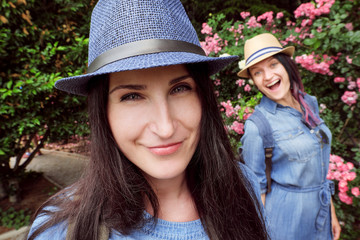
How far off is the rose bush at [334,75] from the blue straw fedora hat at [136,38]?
5.47 ft

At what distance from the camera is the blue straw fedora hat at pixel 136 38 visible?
75 cm

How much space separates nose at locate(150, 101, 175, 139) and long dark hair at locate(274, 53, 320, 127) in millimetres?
1519

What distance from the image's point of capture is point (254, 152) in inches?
68.4

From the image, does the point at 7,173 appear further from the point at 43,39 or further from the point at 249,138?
the point at 249,138

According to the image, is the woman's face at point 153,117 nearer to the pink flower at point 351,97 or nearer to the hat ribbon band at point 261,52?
the hat ribbon band at point 261,52

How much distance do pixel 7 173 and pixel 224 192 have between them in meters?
4.25

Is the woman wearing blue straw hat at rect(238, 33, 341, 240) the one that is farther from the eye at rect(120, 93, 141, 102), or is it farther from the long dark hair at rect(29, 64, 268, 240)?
the eye at rect(120, 93, 141, 102)

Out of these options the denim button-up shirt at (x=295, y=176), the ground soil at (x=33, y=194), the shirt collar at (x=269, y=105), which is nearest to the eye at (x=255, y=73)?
the shirt collar at (x=269, y=105)

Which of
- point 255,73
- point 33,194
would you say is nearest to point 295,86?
point 255,73

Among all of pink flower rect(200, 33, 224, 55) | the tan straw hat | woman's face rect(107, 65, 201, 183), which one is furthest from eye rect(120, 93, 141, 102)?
pink flower rect(200, 33, 224, 55)

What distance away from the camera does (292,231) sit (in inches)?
70.5

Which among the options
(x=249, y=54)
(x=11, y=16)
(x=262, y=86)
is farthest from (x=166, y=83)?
(x=11, y=16)

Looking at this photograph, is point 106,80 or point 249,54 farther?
point 249,54

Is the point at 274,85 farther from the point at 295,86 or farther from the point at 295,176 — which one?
the point at 295,176
